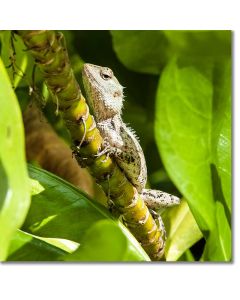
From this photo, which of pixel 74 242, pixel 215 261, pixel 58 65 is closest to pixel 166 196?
pixel 215 261

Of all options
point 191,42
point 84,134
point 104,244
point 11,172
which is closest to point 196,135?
point 191,42

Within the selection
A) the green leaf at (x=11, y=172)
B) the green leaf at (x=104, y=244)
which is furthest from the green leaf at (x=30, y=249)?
the green leaf at (x=11, y=172)

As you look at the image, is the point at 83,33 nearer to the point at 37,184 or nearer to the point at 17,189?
the point at 37,184

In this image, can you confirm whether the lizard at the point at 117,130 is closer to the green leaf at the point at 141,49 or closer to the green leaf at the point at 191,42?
the green leaf at the point at 141,49

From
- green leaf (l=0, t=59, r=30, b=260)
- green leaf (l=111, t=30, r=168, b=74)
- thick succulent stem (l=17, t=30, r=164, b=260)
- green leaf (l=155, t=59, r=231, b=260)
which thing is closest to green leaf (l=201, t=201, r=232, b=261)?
green leaf (l=155, t=59, r=231, b=260)

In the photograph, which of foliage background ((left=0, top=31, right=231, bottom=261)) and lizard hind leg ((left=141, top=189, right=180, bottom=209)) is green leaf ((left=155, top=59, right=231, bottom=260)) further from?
lizard hind leg ((left=141, top=189, right=180, bottom=209))
